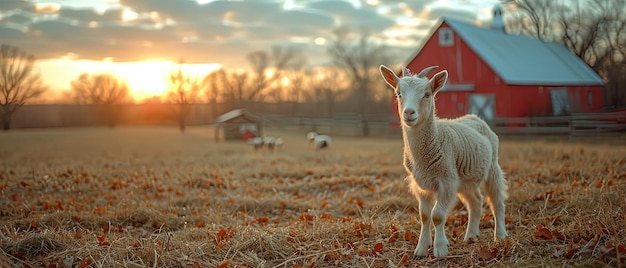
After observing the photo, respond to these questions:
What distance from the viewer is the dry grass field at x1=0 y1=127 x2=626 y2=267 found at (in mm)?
4848

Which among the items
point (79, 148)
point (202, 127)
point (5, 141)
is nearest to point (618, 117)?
point (5, 141)

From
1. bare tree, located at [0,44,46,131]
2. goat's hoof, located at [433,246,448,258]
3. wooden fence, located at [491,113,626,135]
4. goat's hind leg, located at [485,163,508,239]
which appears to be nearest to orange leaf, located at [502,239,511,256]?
goat's hoof, located at [433,246,448,258]

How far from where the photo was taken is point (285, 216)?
7.80 metres

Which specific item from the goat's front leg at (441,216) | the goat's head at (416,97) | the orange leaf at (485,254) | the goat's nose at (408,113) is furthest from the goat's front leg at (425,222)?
the goat's nose at (408,113)

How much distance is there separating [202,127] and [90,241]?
125ft

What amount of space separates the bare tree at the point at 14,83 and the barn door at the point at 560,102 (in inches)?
764

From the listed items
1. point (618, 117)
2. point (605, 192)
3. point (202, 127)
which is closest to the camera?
point (605, 192)

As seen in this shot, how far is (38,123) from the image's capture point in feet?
35.8

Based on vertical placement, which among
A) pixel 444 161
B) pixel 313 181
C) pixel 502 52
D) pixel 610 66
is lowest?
pixel 313 181

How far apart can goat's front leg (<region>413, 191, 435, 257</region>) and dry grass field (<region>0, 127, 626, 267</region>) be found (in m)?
0.16

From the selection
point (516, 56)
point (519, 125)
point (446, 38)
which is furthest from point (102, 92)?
point (516, 56)

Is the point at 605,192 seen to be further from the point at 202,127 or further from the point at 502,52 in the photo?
the point at 202,127

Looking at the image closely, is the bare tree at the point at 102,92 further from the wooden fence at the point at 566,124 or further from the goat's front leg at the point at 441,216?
the wooden fence at the point at 566,124

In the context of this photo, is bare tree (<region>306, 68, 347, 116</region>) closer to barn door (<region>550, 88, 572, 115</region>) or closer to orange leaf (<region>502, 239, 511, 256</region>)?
barn door (<region>550, 88, 572, 115</region>)
